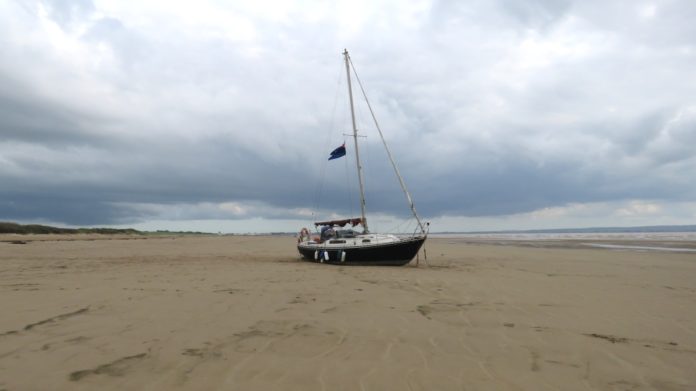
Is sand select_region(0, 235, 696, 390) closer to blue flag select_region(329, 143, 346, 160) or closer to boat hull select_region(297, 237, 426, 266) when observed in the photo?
boat hull select_region(297, 237, 426, 266)

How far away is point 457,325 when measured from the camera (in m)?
6.61

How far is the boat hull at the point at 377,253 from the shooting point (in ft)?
63.8

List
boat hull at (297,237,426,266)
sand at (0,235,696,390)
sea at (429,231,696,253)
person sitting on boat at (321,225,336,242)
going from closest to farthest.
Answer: sand at (0,235,696,390) → boat hull at (297,237,426,266) → person sitting on boat at (321,225,336,242) → sea at (429,231,696,253)

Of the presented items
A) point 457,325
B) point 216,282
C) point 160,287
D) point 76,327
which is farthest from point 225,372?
point 216,282

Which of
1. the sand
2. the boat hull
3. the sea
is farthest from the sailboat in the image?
the sea

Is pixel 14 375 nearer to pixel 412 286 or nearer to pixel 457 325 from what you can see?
pixel 457 325

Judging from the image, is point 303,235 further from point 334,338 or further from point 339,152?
point 334,338

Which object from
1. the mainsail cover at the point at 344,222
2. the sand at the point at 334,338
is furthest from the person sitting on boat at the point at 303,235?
the sand at the point at 334,338

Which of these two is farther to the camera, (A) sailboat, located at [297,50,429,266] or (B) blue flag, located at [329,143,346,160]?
(B) blue flag, located at [329,143,346,160]

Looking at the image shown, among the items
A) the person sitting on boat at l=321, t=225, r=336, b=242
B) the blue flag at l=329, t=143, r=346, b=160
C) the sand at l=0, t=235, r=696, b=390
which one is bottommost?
the sand at l=0, t=235, r=696, b=390

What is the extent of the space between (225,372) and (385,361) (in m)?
1.84

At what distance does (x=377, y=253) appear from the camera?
64.6 feet

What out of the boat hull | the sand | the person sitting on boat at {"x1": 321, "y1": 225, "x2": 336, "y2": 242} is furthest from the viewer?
the person sitting on boat at {"x1": 321, "y1": 225, "x2": 336, "y2": 242}

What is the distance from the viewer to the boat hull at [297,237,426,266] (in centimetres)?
1944
